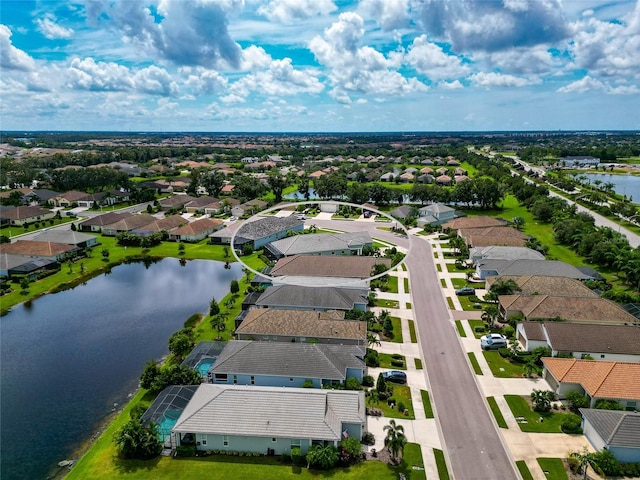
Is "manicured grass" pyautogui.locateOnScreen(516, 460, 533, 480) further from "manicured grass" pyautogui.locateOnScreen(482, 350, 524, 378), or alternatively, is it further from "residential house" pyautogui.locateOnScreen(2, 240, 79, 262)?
"residential house" pyautogui.locateOnScreen(2, 240, 79, 262)

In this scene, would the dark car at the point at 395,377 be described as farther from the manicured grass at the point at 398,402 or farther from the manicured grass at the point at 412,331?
the manicured grass at the point at 412,331

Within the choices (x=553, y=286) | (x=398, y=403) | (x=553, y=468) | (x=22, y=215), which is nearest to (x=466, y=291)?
(x=553, y=286)

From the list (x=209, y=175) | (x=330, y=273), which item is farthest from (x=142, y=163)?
(x=330, y=273)

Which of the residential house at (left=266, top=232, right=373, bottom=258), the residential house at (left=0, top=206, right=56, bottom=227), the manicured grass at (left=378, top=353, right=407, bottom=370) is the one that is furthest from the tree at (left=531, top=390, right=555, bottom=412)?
the residential house at (left=0, top=206, right=56, bottom=227)

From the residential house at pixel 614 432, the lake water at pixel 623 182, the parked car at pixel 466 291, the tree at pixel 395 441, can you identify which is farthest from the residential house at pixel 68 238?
the lake water at pixel 623 182

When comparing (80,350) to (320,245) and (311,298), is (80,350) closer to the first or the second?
(311,298)
